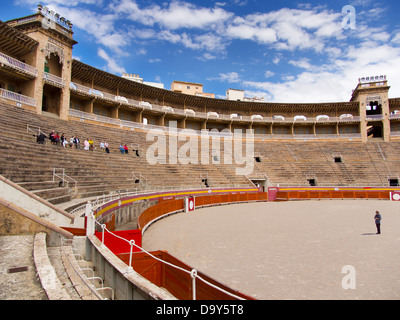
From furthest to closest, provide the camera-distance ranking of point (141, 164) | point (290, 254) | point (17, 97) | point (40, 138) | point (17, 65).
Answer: point (141, 164) → point (17, 65) → point (17, 97) → point (40, 138) → point (290, 254)

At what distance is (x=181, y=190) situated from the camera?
24312 millimetres

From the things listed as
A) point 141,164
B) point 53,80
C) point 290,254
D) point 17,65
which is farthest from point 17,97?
point 290,254

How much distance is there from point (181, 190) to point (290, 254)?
52.6 feet

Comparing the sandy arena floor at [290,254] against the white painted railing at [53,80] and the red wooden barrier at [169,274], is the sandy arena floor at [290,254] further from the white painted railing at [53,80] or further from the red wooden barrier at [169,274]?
the white painted railing at [53,80]

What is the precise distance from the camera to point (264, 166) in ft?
126

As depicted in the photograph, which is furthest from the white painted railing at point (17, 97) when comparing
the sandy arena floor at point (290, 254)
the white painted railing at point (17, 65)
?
the sandy arena floor at point (290, 254)

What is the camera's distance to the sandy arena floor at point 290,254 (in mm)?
6238

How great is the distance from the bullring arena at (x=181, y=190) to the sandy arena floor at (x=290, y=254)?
7 cm

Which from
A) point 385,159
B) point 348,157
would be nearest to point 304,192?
point 348,157

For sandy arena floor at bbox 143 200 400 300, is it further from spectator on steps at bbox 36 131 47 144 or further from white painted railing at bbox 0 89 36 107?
white painted railing at bbox 0 89 36 107

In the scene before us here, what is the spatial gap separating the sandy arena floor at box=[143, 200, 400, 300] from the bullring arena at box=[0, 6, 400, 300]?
0.07 metres

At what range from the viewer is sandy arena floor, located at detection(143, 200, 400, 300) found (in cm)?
624

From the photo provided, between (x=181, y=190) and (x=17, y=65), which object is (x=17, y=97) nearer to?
(x=17, y=65)
